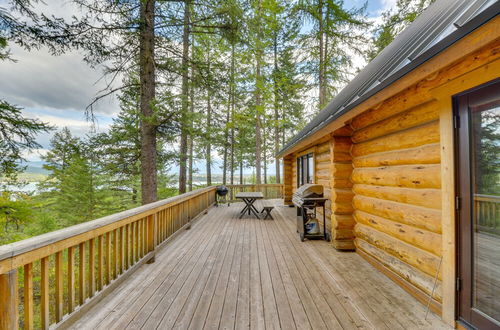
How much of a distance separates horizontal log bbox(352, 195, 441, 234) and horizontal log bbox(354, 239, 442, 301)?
495mm

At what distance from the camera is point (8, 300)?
130cm

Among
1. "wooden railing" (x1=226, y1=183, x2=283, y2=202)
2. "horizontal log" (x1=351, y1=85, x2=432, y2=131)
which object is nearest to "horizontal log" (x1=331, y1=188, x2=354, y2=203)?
"horizontal log" (x1=351, y1=85, x2=432, y2=131)

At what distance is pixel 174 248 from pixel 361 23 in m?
10.5

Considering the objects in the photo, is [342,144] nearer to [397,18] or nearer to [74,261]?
[74,261]

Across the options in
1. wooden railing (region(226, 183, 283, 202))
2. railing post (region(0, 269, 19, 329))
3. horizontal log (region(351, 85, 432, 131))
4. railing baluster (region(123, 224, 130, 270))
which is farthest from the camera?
wooden railing (region(226, 183, 283, 202))

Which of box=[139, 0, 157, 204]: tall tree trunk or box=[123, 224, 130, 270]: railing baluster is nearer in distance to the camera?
box=[123, 224, 130, 270]: railing baluster

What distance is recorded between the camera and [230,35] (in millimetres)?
5211

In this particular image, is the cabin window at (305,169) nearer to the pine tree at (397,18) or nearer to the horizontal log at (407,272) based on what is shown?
the horizontal log at (407,272)

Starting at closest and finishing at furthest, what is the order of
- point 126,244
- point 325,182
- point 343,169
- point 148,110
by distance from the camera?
1. point 126,244
2. point 343,169
3. point 325,182
4. point 148,110

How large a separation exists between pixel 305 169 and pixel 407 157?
4.58m

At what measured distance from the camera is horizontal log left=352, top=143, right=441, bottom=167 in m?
2.09

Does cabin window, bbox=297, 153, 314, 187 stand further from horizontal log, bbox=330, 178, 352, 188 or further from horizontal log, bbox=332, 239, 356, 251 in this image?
horizontal log, bbox=332, 239, 356, 251

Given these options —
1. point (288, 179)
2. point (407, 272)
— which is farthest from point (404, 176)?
point (288, 179)

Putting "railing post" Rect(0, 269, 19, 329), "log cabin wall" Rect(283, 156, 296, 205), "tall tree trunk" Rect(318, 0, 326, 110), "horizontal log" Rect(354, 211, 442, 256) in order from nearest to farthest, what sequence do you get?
"railing post" Rect(0, 269, 19, 329), "horizontal log" Rect(354, 211, 442, 256), "tall tree trunk" Rect(318, 0, 326, 110), "log cabin wall" Rect(283, 156, 296, 205)
